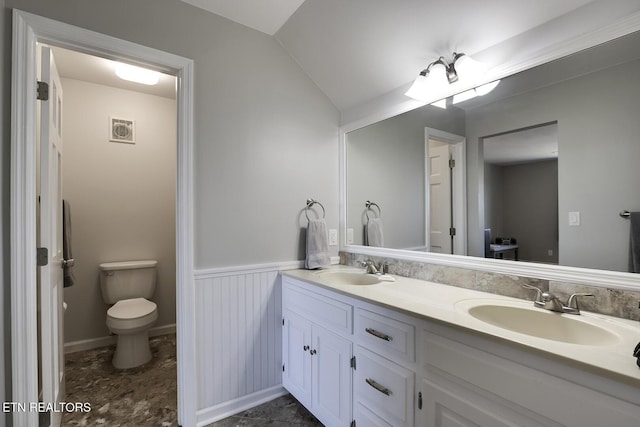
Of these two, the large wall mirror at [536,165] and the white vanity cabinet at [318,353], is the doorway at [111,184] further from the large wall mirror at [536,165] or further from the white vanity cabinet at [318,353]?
the large wall mirror at [536,165]

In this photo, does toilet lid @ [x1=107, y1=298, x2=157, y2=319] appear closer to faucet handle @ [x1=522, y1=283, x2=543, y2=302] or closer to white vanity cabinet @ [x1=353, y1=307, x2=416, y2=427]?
white vanity cabinet @ [x1=353, y1=307, x2=416, y2=427]

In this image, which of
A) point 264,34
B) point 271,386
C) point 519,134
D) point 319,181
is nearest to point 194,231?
point 319,181

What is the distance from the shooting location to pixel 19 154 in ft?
4.31

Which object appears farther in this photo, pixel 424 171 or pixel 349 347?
pixel 424 171

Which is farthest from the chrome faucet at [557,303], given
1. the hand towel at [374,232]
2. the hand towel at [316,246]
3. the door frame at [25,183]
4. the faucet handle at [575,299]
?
the door frame at [25,183]

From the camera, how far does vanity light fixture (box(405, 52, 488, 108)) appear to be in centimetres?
149

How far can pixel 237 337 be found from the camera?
1.90 meters

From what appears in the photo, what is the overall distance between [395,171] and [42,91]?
200cm

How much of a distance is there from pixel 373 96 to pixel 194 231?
1.48m

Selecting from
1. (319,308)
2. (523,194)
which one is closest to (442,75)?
(523,194)

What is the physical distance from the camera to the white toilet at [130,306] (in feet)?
7.57

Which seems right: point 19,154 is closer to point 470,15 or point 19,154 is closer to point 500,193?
point 470,15

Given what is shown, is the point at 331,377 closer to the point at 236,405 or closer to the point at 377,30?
the point at 236,405

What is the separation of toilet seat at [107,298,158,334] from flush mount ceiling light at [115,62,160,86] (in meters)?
1.91
